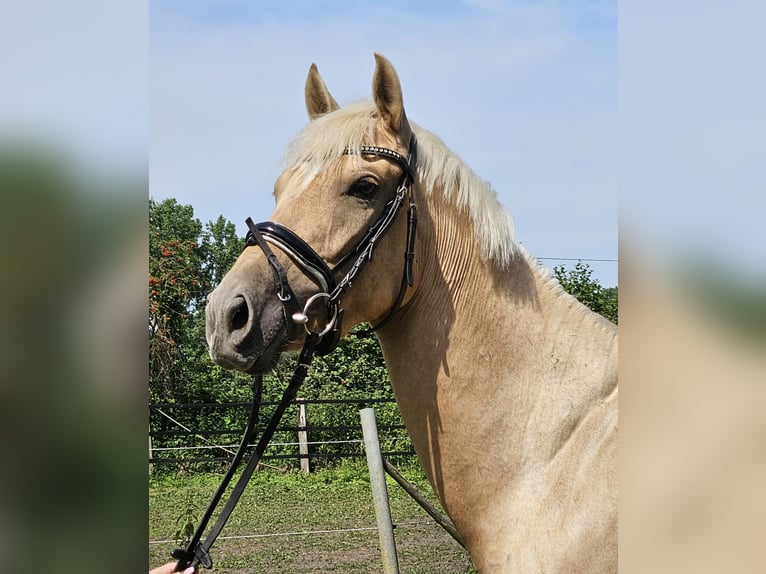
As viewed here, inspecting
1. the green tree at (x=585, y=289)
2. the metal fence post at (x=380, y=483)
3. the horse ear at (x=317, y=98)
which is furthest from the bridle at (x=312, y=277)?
the green tree at (x=585, y=289)

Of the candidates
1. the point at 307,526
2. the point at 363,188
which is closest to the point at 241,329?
the point at 363,188

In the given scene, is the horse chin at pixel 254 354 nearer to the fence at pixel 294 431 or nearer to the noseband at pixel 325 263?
the noseband at pixel 325 263

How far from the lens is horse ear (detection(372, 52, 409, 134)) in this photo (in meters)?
2.39

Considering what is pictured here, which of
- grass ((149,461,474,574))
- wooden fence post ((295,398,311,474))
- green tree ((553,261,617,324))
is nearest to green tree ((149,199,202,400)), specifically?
grass ((149,461,474,574))

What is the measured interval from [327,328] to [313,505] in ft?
29.7

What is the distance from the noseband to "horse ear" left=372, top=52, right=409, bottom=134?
0.32 ft

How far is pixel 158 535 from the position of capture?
8.51 m

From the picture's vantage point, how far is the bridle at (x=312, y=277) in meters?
2.23

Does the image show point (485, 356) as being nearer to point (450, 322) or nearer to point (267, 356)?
point (450, 322)

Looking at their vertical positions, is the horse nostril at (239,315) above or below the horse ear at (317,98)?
below

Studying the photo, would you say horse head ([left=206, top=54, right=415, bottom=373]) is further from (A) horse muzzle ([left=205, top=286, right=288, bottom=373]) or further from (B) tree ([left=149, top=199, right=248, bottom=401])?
(B) tree ([left=149, top=199, right=248, bottom=401])
